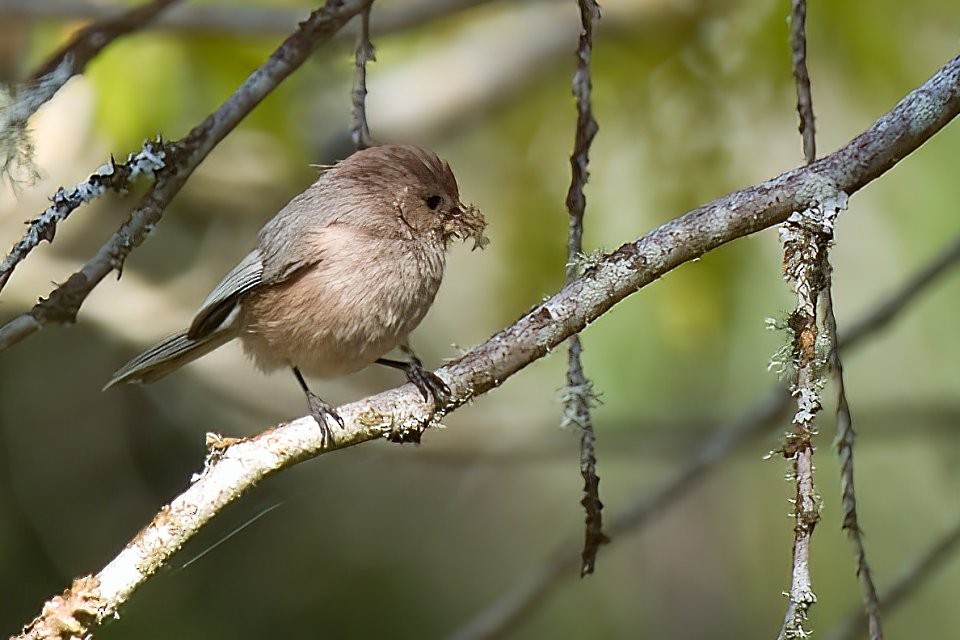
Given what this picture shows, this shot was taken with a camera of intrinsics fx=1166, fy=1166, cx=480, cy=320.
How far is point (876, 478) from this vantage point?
571 cm

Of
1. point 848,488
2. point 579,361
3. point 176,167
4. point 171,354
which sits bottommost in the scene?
point 848,488

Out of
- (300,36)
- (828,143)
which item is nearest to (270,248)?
(300,36)

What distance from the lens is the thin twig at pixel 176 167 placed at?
2098 millimetres

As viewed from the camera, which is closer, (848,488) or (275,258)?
(848,488)

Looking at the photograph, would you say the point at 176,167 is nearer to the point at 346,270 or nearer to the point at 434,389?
the point at 434,389

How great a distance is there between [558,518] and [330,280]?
3.83 m

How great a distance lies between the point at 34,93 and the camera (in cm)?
218

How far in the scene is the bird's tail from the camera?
10.7 feet

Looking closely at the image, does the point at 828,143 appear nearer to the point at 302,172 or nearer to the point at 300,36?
the point at 302,172

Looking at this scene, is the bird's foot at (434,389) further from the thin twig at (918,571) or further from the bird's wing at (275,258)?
the thin twig at (918,571)

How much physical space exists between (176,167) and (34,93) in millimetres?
293

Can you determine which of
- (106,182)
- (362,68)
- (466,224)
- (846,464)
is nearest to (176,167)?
(106,182)

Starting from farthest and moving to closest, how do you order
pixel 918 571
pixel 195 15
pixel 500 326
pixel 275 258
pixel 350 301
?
1. pixel 500 326
2. pixel 195 15
3. pixel 918 571
4. pixel 275 258
5. pixel 350 301

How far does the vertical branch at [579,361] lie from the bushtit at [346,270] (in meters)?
0.76
